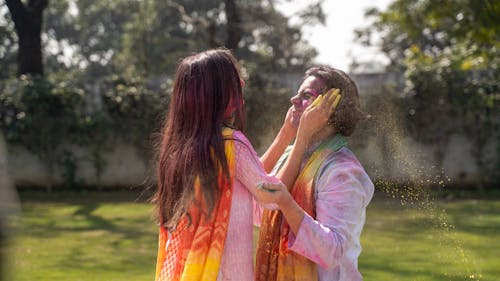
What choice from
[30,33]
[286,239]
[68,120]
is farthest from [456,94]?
[286,239]

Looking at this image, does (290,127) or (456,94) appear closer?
(290,127)

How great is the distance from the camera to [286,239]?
2686mm

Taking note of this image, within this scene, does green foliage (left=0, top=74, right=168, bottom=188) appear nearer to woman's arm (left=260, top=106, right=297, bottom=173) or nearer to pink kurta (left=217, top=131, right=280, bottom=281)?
woman's arm (left=260, top=106, right=297, bottom=173)

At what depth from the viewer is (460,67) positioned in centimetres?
1328

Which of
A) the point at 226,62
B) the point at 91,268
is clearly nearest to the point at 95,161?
the point at 91,268

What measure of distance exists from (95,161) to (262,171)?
1149cm

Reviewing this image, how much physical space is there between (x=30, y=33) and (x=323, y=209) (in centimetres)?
1368

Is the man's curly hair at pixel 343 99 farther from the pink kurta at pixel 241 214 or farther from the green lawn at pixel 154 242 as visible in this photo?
the green lawn at pixel 154 242

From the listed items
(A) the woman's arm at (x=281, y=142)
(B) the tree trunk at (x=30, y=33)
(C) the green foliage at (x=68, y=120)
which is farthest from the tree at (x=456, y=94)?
(A) the woman's arm at (x=281, y=142)

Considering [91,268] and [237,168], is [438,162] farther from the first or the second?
[237,168]

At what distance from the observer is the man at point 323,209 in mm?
2512

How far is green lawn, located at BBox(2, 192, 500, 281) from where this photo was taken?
650cm

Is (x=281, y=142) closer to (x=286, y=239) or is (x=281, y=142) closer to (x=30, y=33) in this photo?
(x=286, y=239)

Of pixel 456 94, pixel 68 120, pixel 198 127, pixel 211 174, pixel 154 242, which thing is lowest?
pixel 154 242
